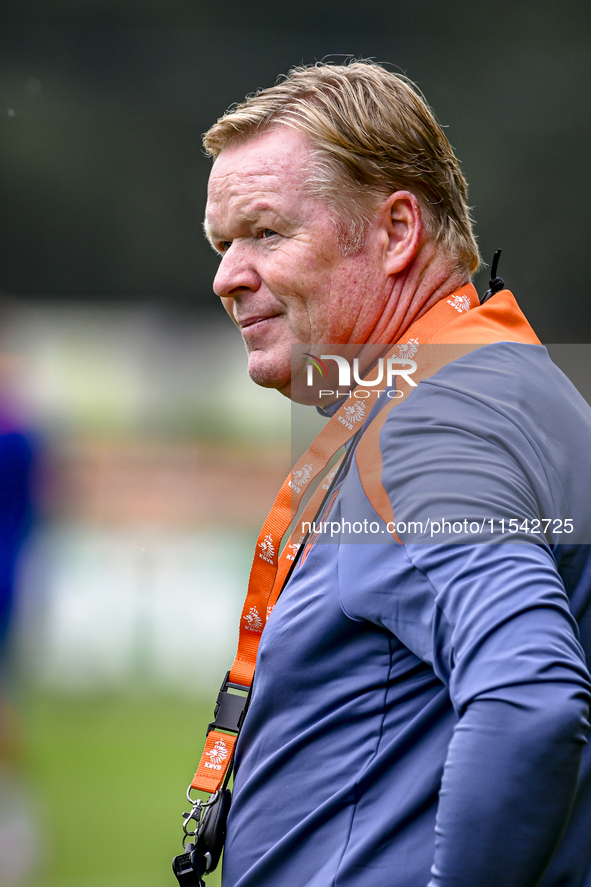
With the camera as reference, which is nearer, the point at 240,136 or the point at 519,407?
the point at 519,407

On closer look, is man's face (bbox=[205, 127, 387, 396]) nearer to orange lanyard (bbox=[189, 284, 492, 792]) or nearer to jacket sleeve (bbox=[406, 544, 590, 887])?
orange lanyard (bbox=[189, 284, 492, 792])

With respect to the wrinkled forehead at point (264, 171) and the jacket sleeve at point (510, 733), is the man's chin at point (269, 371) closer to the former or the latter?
the wrinkled forehead at point (264, 171)

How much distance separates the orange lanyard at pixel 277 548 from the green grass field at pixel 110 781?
2.15 m

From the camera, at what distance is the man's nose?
2.93ft

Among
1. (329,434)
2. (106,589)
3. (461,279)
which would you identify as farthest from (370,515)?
(106,589)

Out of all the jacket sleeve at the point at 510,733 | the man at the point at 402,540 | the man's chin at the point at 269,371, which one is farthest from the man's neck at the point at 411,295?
the jacket sleeve at the point at 510,733

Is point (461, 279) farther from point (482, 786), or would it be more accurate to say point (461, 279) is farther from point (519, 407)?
point (482, 786)

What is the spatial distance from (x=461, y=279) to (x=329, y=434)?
251mm

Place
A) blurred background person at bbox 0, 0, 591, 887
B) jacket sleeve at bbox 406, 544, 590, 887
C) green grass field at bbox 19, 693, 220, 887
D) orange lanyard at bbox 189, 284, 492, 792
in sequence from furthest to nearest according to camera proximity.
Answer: blurred background person at bbox 0, 0, 591, 887
green grass field at bbox 19, 693, 220, 887
orange lanyard at bbox 189, 284, 492, 792
jacket sleeve at bbox 406, 544, 590, 887

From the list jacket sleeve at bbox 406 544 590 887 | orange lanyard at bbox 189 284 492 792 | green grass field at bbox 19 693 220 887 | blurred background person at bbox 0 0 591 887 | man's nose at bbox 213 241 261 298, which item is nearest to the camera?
jacket sleeve at bbox 406 544 590 887

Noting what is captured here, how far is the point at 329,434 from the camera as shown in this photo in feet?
2.57

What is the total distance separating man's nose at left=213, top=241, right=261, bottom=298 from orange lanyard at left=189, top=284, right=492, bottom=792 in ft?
0.70

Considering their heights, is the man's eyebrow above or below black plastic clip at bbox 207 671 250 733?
above

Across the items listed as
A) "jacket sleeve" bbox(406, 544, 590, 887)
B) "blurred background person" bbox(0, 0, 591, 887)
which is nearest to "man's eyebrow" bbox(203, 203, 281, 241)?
"jacket sleeve" bbox(406, 544, 590, 887)
